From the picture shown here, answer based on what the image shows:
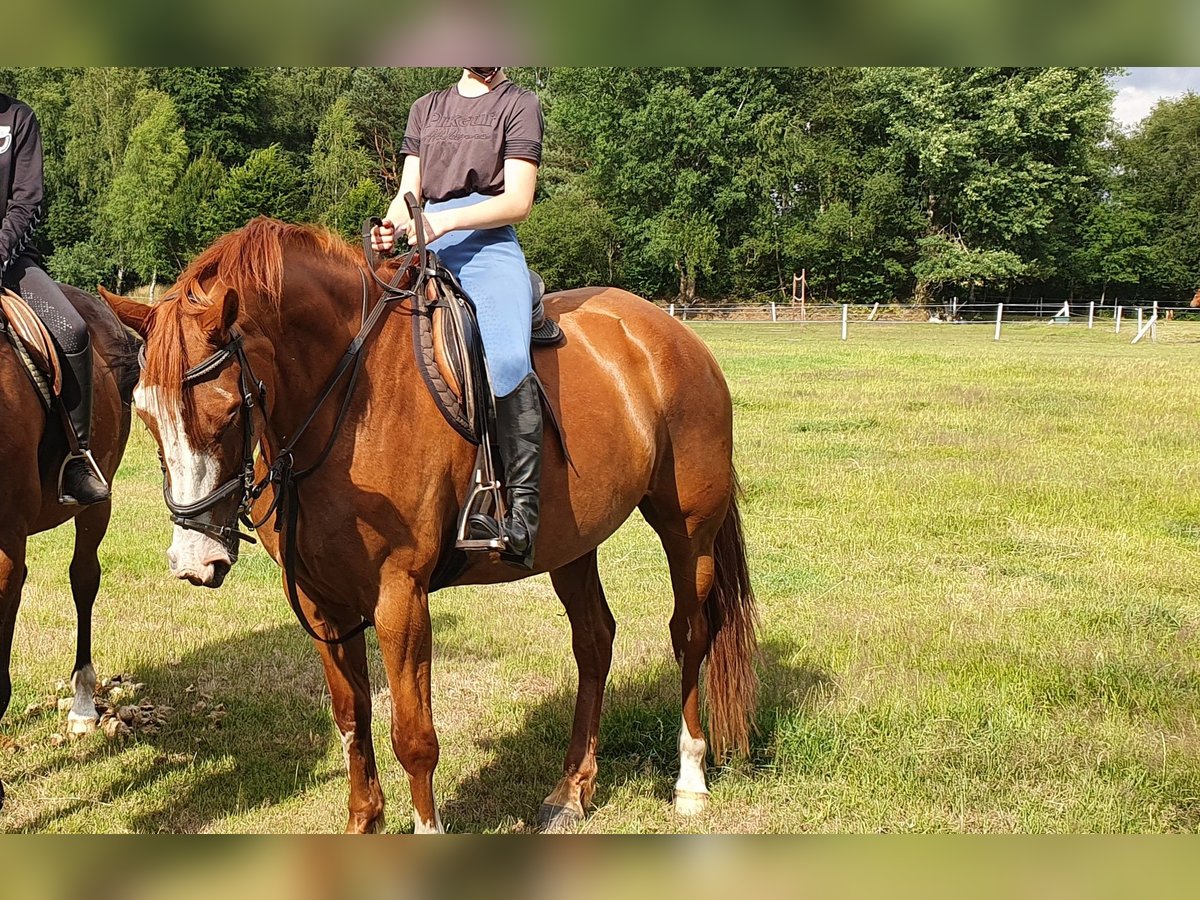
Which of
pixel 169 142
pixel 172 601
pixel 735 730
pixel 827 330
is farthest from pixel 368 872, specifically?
pixel 169 142

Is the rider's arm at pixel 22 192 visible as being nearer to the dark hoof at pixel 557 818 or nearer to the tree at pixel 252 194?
the dark hoof at pixel 557 818

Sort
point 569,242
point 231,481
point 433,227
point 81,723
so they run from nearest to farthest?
point 231,481, point 433,227, point 81,723, point 569,242

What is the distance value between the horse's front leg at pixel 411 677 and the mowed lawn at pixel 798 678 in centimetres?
82

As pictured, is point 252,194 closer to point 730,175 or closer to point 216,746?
point 730,175

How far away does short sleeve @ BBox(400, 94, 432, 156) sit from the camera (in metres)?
4.05

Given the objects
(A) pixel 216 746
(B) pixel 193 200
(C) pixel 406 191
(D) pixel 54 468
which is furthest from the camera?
(B) pixel 193 200

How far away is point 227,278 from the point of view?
311 cm

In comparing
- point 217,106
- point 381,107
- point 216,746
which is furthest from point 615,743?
point 381,107

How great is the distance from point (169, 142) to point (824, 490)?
44.2 m

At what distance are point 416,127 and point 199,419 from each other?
72.9 inches

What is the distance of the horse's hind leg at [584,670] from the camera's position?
4.55 metres

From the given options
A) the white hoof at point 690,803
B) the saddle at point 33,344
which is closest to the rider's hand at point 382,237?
the saddle at point 33,344

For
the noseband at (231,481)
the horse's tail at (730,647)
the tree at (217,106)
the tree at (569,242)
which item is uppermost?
the tree at (217,106)

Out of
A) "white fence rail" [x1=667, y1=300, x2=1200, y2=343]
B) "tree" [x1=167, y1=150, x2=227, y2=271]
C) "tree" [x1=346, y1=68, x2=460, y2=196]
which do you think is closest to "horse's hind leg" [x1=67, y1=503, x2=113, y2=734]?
"tree" [x1=167, y1=150, x2=227, y2=271]
